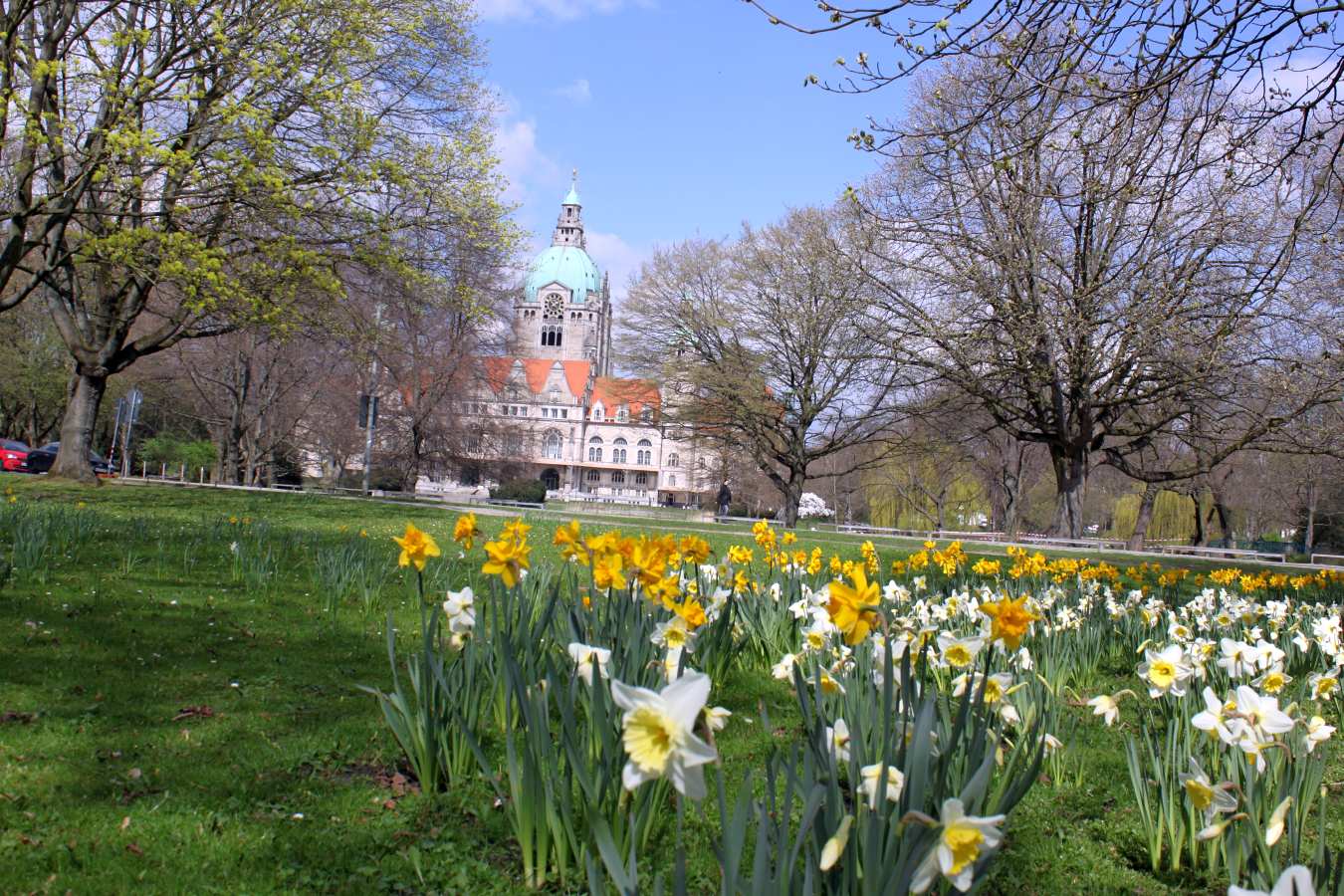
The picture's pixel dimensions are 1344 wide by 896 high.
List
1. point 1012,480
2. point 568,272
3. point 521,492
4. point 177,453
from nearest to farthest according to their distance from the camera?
point 1012,480
point 177,453
point 521,492
point 568,272

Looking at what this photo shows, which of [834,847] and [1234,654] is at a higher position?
[1234,654]

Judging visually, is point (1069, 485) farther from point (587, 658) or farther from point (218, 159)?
point (587, 658)

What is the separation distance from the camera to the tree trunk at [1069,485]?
60.6 feet

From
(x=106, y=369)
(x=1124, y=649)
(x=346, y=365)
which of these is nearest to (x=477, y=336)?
(x=346, y=365)

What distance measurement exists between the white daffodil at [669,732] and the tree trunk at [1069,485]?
18.4 m

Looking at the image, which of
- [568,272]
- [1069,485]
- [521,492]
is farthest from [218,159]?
[568,272]

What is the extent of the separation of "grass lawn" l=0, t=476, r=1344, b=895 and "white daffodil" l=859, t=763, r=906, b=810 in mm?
825

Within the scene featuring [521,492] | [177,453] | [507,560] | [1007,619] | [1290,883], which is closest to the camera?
[1290,883]

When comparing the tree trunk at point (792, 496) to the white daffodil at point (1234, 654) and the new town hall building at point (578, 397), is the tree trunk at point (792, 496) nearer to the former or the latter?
the white daffodil at point (1234, 654)

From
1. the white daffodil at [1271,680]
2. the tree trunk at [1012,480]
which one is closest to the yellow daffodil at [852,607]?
the white daffodil at [1271,680]

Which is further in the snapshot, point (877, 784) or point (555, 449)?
point (555, 449)

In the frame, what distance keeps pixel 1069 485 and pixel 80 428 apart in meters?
18.0

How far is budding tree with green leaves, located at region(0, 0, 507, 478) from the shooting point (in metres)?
11.7

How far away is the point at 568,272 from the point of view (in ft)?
328
